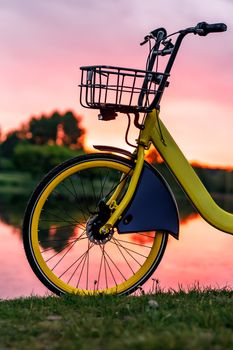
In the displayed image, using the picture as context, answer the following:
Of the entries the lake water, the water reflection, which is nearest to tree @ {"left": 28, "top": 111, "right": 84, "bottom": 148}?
the water reflection

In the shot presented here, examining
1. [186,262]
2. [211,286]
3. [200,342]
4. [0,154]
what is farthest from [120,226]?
[0,154]

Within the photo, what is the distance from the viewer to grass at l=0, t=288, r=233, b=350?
291 cm

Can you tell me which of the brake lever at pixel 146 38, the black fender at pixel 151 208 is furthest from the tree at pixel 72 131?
the black fender at pixel 151 208

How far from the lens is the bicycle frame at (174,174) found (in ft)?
13.8

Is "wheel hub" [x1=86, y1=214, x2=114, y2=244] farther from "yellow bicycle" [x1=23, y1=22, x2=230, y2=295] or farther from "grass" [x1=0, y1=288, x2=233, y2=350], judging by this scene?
"grass" [x1=0, y1=288, x2=233, y2=350]

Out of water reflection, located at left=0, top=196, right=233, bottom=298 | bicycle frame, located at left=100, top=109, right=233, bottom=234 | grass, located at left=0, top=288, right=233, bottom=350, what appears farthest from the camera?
water reflection, located at left=0, top=196, right=233, bottom=298

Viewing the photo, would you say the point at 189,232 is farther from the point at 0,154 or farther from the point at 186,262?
the point at 0,154

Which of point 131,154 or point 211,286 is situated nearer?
point 131,154

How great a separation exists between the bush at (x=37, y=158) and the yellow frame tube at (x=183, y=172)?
68.9 m

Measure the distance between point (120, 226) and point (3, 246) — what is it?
18.4m

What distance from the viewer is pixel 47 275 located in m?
4.15

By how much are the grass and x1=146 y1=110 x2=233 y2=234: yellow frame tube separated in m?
0.58

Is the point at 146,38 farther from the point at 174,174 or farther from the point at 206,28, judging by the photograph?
the point at 174,174

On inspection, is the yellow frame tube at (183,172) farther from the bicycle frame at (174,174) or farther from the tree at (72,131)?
the tree at (72,131)
